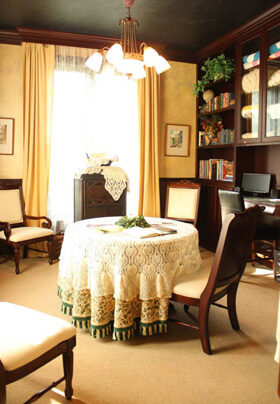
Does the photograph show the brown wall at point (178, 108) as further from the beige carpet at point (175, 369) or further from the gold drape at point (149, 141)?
the beige carpet at point (175, 369)

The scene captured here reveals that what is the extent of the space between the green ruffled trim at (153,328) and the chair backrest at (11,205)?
104 inches

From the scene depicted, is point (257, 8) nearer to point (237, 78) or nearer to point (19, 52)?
point (237, 78)

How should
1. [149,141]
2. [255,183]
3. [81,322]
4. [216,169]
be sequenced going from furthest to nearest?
[149,141] → [216,169] → [255,183] → [81,322]

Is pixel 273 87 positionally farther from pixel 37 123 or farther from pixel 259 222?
pixel 37 123

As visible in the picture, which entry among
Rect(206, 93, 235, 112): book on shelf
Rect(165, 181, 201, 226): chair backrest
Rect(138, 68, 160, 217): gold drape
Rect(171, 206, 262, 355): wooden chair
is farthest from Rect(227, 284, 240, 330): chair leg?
Rect(206, 93, 235, 112): book on shelf

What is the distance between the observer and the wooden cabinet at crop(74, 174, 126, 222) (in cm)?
457

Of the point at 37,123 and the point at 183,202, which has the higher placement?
the point at 37,123

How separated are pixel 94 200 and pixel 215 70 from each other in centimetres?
231

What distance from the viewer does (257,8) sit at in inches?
156

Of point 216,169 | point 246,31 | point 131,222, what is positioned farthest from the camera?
point 216,169

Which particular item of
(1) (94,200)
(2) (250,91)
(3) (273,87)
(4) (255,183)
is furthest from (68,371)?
(2) (250,91)

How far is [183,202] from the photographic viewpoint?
15.6 ft

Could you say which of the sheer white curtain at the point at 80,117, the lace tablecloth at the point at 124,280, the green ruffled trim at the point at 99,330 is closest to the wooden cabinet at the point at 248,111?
the sheer white curtain at the point at 80,117

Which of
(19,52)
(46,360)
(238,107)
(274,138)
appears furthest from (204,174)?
(46,360)
